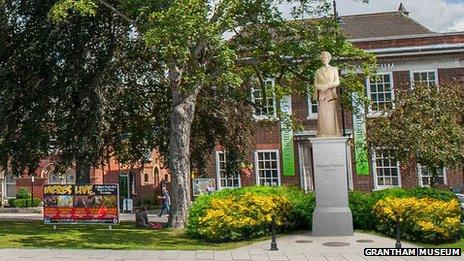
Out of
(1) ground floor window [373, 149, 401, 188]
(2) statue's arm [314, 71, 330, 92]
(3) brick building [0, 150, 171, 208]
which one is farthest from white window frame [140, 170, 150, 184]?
(2) statue's arm [314, 71, 330, 92]

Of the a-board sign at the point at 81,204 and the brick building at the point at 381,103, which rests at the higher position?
the brick building at the point at 381,103

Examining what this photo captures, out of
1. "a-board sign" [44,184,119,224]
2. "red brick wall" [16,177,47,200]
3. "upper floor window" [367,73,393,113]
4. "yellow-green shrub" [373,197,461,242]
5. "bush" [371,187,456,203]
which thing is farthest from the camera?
"red brick wall" [16,177,47,200]

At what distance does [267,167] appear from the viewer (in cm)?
3506

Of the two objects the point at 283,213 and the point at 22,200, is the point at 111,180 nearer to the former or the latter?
the point at 22,200

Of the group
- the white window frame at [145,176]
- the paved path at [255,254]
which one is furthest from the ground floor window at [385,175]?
the white window frame at [145,176]

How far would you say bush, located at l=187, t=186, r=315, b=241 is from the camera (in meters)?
15.2

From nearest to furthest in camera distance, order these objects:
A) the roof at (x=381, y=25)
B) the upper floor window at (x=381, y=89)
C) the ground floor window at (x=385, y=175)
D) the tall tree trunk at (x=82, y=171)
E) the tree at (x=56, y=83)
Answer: the tree at (x=56, y=83) → the tall tree trunk at (x=82, y=171) → the ground floor window at (x=385, y=175) → the upper floor window at (x=381, y=89) → the roof at (x=381, y=25)

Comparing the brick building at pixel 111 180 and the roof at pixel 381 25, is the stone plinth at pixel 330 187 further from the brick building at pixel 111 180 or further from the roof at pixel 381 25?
the brick building at pixel 111 180

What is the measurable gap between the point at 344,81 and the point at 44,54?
40.3ft

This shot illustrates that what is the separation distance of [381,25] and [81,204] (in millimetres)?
26719

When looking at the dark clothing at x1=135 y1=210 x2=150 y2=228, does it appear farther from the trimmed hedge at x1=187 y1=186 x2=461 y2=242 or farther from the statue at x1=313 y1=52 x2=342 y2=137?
the statue at x1=313 y1=52 x2=342 y2=137

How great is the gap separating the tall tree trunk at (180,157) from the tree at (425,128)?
26.8ft

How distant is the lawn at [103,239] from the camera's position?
14.7 meters

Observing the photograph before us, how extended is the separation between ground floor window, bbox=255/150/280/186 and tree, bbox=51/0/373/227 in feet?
41.9
